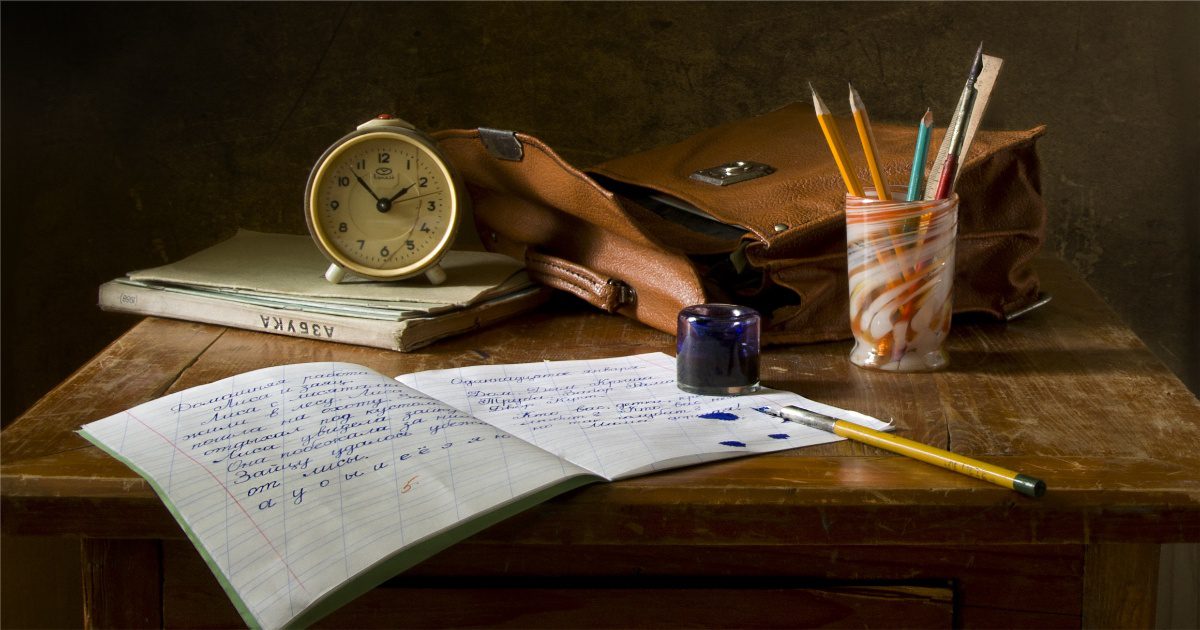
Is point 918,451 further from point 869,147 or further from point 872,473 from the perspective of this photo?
point 869,147

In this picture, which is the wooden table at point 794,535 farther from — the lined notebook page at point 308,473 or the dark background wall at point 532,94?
the dark background wall at point 532,94

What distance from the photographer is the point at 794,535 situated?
0.76m

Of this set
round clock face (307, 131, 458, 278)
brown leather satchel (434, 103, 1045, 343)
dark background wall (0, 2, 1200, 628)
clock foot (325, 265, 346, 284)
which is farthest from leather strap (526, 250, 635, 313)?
dark background wall (0, 2, 1200, 628)

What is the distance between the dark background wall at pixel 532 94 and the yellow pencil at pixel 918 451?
0.84 metres

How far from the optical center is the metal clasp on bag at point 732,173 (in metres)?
1.23

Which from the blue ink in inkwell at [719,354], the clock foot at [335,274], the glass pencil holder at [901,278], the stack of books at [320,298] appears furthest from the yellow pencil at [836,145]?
the clock foot at [335,274]

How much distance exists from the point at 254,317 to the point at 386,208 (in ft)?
0.60

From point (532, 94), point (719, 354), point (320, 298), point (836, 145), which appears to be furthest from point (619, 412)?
point (532, 94)

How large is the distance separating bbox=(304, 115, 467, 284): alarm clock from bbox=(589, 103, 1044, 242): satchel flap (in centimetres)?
19

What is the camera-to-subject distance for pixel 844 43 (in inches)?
63.2

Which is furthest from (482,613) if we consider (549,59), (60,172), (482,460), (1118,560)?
(60,172)

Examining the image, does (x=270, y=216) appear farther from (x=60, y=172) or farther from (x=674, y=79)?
(x=674, y=79)

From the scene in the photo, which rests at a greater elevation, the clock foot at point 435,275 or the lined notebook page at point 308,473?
the clock foot at point 435,275

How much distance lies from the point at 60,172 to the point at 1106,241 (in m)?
1.49
